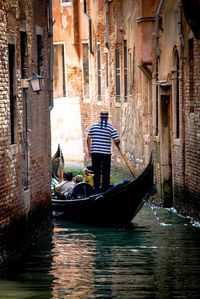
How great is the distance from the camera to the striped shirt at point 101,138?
1912 centimetres

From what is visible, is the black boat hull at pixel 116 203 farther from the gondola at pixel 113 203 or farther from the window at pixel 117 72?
the window at pixel 117 72

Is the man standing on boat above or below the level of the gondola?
above

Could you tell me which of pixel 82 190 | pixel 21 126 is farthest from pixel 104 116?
pixel 21 126

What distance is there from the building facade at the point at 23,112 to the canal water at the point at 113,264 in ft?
1.89

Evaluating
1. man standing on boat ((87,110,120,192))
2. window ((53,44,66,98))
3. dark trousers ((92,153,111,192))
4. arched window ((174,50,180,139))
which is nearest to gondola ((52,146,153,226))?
dark trousers ((92,153,111,192))

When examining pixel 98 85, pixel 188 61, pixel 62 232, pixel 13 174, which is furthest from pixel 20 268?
pixel 98 85

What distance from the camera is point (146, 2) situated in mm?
22547

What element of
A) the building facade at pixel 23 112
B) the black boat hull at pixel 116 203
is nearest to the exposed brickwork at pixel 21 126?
the building facade at pixel 23 112

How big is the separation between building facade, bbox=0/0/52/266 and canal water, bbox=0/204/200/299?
0.57 m

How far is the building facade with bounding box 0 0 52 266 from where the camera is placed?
44.4ft

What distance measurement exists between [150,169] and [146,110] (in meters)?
6.28

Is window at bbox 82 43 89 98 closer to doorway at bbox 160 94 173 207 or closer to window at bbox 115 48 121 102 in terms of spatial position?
window at bbox 115 48 121 102

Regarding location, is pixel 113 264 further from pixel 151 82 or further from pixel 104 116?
pixel 151 82

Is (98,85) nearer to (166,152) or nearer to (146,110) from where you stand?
(146,110)
